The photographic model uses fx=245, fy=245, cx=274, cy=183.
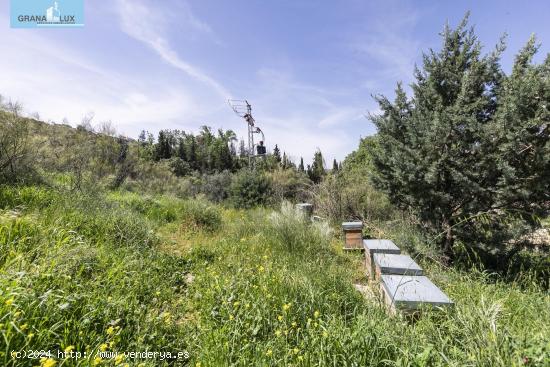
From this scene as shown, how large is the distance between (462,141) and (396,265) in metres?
3.15

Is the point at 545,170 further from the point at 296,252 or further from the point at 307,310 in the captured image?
the point at 307,310

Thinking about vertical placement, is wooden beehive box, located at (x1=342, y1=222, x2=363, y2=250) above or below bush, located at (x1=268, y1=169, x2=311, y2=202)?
below

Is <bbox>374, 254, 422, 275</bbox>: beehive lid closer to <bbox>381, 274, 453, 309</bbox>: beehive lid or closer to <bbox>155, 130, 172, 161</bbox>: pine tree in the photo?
<bbox>381, 274, 453, 309</bbox>: beehive lid

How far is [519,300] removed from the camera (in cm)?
255

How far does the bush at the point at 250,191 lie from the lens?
31.6 feet

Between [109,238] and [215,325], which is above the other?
[109,238]

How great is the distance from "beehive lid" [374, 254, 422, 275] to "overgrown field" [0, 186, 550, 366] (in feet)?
1.33

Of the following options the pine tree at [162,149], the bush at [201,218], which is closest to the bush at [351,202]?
the bush at [201,218]

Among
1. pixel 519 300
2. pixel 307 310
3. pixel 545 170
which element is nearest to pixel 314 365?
pixel 307 310

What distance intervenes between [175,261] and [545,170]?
596cm

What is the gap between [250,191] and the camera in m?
9.70

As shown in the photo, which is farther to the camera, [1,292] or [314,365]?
[1,292]

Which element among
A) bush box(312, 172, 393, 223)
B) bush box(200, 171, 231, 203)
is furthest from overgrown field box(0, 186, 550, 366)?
bush box(200, 171, 231, 203)

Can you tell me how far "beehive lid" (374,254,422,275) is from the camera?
8.03ft
